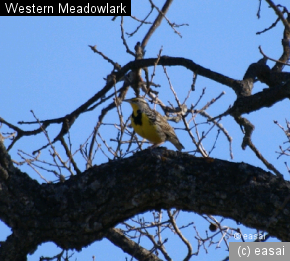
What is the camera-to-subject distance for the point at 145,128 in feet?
26.7

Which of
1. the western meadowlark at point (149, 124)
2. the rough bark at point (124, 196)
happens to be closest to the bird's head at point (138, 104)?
the western meadowlark at point (149, 124)

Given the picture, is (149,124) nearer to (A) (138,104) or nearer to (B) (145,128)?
(B) (145,128)

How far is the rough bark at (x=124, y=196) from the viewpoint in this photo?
3.90 metres

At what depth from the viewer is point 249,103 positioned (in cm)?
449

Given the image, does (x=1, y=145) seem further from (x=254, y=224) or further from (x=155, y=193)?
(x=254, y=224)

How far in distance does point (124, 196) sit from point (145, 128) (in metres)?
4.09

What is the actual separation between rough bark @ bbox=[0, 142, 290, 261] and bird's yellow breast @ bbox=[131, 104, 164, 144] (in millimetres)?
3793

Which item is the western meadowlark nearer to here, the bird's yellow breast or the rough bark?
the bird's yellow breast

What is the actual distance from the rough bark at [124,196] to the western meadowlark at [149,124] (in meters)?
3.82

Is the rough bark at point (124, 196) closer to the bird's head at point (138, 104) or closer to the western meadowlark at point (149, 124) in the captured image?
the western meadowlark at point (149, 124)

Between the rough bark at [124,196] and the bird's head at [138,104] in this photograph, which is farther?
the bird's head at [138,104]

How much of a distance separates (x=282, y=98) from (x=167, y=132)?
408 centimetres

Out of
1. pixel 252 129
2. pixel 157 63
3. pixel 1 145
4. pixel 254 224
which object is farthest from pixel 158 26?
pixel 254 224

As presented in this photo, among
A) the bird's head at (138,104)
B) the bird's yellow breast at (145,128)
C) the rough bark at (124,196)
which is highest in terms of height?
the bird's head at (138,104)
